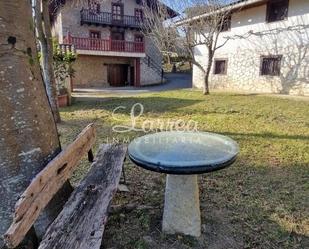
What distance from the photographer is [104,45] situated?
17.7 metres

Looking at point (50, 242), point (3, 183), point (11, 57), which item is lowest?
point (50, 242)

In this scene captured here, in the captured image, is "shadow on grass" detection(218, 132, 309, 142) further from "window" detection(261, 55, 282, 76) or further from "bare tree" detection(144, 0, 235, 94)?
"window" detection(261, 55, 282, 76)

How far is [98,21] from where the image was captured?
1886 cm

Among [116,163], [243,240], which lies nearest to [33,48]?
[116,163]

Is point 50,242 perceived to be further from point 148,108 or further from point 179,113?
point 148,108

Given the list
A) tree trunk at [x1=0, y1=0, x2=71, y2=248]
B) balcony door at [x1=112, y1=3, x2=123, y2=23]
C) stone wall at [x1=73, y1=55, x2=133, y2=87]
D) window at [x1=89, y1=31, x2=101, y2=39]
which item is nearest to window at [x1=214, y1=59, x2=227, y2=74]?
stone wall at [x1=73, y1=55, x2=133, y2=87]

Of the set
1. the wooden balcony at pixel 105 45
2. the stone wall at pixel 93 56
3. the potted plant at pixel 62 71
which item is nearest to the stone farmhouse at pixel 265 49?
the potted plant at pixel 62 71

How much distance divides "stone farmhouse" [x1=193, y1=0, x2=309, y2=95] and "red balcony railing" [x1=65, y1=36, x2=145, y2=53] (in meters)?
6.04

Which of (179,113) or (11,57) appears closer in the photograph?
(11,57)

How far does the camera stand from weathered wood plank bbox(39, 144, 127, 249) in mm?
1657

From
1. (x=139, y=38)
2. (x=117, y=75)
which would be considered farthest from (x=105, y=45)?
(x=139, y=38)

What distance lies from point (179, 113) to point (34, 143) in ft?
18.7

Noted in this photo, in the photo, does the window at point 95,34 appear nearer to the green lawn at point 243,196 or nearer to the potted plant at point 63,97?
the potted plant at point 63,97

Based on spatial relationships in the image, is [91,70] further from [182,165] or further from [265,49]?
[182,165]
